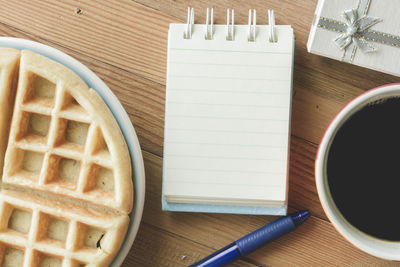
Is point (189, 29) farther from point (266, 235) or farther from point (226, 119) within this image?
point (266, 235)

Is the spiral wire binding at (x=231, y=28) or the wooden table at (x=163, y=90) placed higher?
the spiral wire binding at (x=231, y=28)

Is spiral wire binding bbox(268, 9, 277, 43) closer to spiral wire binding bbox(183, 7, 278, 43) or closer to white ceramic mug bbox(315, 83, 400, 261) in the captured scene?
spiral wire binding bbox(183, 7, 278, 43)

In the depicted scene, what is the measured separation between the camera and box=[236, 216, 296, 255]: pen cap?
0.67 metres

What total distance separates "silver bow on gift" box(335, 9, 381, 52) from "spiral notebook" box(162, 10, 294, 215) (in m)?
0.09

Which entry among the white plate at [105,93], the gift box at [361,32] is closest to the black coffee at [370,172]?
the gift box at [361,32]

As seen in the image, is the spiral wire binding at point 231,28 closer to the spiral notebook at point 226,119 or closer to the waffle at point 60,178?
the spiral notebook at point 226,119

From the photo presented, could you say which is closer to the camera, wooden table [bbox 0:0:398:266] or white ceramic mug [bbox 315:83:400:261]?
white ceramic mug [bbox 315:83:400:261]

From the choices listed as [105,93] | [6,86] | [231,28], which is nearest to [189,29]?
[231,28]

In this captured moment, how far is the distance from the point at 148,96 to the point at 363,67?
1.20ft

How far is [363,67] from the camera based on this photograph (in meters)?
0.69

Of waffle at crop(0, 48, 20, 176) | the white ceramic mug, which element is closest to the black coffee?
the white ceramic mug

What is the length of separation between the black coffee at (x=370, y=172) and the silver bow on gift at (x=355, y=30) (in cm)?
12

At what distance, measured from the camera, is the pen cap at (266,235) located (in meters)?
0.67

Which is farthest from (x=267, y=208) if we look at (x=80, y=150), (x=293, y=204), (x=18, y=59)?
(x=18, y=59)
